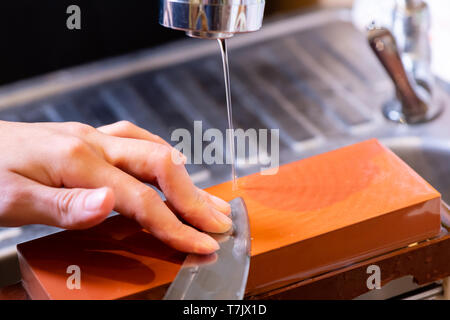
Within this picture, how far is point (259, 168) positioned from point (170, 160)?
0.42 metres

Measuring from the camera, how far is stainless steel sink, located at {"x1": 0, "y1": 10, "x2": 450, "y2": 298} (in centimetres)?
115

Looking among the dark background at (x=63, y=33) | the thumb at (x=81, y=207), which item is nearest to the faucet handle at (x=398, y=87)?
the thumb at (x=81, y=207)

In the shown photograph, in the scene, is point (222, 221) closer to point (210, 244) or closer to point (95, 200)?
point (210, 244)

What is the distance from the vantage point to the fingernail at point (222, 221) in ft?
2.22

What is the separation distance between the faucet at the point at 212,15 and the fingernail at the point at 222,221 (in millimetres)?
199

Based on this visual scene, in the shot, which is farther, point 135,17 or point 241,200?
point 135,17

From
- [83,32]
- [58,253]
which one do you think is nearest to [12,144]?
[58,253]

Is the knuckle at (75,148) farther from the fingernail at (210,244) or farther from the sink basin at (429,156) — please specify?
the sink basin at (429,156)

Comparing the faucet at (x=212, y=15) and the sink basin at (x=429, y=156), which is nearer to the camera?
the faucet at (x=212, y=15)

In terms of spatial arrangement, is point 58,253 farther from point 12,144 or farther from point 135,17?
point 135,17

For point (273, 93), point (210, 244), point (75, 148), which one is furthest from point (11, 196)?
point (273, 93)

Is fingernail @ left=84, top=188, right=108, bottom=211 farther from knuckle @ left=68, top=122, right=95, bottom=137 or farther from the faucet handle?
the faucet handle

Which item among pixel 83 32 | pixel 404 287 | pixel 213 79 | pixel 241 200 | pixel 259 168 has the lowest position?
pixel 404 287

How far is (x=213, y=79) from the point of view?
1358 millimetres
